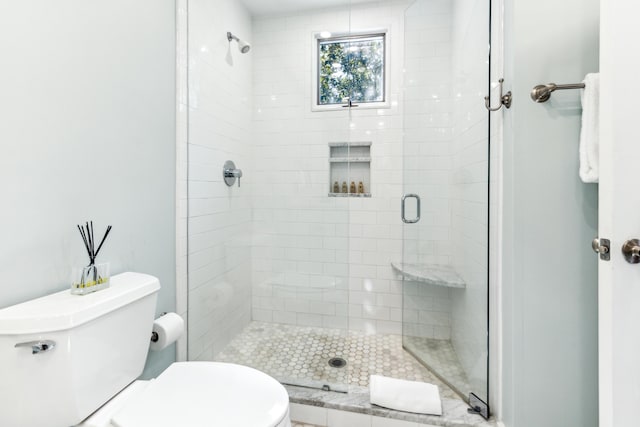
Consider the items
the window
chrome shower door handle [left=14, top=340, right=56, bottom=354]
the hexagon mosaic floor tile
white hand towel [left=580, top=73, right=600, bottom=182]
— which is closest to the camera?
chrome shower door handle [left=14, top=340, right=56, bottom=354]

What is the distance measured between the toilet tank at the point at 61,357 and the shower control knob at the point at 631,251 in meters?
1.56

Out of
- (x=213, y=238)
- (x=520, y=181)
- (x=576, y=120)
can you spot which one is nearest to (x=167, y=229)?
(x=213, y=238)

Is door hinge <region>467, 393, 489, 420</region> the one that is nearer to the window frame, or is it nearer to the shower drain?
the shower drain

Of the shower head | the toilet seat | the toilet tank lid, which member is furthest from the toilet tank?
the shower head

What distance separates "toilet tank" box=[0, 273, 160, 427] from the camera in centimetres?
80

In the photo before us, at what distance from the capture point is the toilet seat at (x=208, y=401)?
843 mm

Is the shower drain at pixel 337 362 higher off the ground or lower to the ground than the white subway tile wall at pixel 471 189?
lower

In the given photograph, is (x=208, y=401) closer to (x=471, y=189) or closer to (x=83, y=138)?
(x=83, y=138)

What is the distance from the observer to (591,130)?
1038 millimetres

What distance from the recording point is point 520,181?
1.17m

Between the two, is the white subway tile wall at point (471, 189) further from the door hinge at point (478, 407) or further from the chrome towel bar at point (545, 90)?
the chrome towel bar at point (545, 90)

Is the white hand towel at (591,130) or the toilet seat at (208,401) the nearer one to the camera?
the toilet seat at (208,401)

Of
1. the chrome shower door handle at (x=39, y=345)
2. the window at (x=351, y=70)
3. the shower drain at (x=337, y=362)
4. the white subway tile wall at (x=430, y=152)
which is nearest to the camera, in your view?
the chrome shower door handle at (x=39, y=345)

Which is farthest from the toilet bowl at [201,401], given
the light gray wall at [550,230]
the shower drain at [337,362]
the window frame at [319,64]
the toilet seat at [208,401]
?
the window frame at [319,64]
